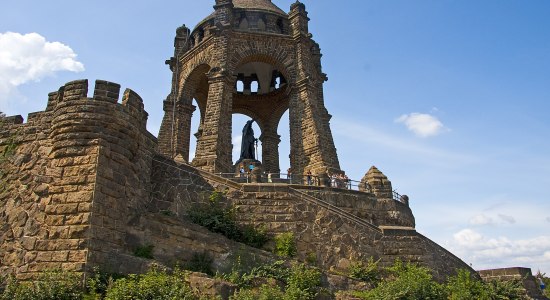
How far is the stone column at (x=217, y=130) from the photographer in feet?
70.8

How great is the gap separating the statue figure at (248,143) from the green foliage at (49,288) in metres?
17.4

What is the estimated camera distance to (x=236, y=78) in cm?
2505

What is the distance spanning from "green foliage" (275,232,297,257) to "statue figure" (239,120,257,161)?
12284 mm

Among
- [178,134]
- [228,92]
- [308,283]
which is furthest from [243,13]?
[308,283]

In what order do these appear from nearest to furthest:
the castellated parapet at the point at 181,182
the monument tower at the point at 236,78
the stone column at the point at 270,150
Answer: the castellated parapet at the point at 181,182, the monument tower at the point at 236,78, the stone column at the point at 270,150

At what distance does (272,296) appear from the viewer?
36.1ft

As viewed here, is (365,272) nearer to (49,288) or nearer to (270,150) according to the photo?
(49,288)

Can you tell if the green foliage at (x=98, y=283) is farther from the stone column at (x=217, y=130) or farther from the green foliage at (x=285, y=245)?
the stone column at (x=217, y=130)

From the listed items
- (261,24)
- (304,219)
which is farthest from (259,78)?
(304,219)

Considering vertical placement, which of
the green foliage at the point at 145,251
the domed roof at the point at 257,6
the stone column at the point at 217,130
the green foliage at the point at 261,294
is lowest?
the green foliage at the point at 261,294

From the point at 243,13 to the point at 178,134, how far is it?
8.19 metres

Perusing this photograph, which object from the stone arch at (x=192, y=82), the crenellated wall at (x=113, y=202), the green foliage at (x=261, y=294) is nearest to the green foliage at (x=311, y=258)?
the crenellated wall at (x=113, y=202)

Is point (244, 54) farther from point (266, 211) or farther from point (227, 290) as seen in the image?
point (227, 290)

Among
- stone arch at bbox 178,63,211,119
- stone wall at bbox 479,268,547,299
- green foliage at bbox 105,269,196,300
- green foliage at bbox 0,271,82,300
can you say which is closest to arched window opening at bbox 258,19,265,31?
stone arch at bbox 178,63,211,119
